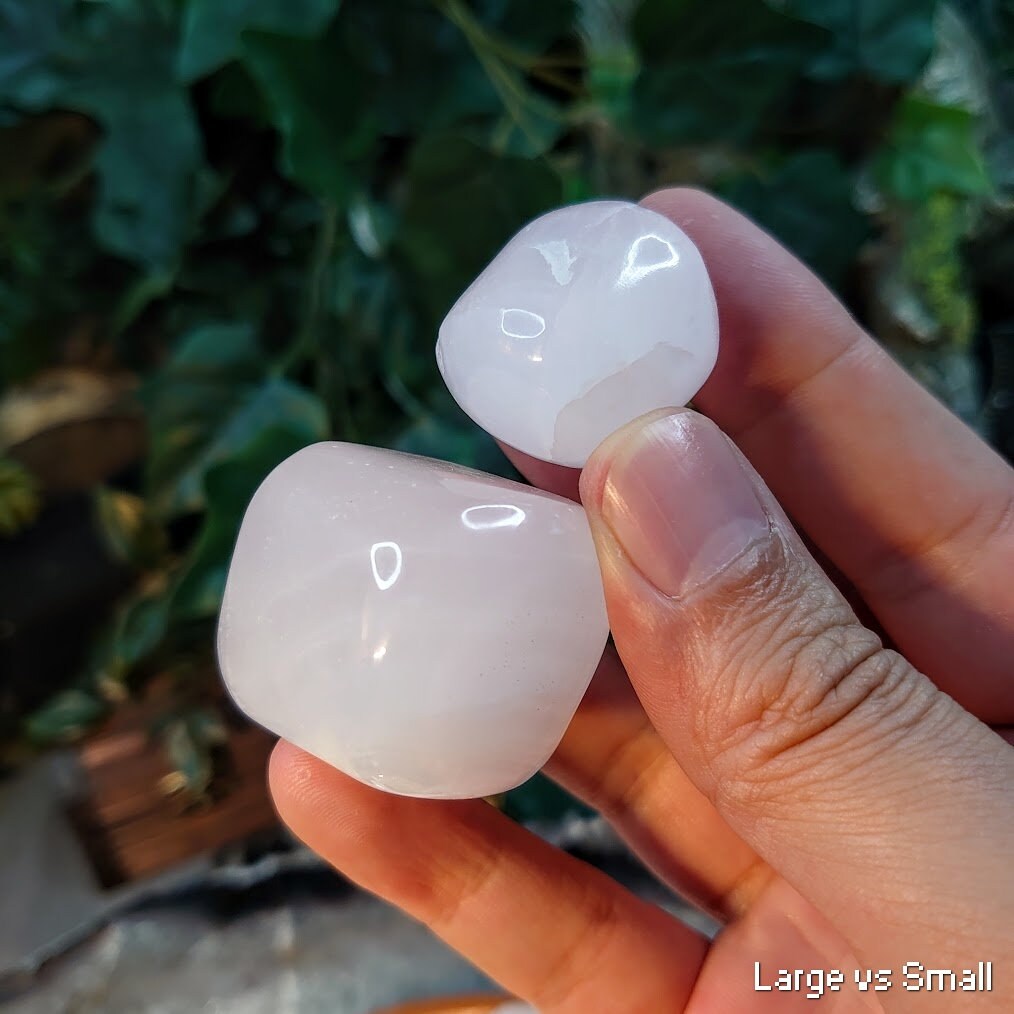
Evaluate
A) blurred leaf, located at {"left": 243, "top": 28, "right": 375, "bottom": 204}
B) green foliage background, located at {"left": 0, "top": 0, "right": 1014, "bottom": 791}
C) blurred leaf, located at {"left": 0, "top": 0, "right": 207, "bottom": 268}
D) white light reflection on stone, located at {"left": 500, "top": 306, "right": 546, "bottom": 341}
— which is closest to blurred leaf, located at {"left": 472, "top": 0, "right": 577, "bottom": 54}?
green foliage background, located at {"left": 0, "top": 0, "right": 1014, "bottom": 791}

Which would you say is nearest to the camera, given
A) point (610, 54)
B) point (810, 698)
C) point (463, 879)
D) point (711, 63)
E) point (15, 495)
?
point (810, 698)

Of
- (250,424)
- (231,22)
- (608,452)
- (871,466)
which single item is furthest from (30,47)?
(871,466)

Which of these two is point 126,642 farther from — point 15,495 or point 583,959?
point 583,959

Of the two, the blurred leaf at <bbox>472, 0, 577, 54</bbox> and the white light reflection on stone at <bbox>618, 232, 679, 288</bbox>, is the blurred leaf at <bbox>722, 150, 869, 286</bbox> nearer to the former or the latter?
the blurred leaf at <bbox>472, 0, 577, 54</bbox>

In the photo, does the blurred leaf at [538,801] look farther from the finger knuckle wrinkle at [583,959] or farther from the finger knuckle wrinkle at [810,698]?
the finger knuckle wrinkle at [810,698]

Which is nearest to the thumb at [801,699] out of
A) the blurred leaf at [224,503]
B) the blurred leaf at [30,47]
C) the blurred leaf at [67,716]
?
the blurred leaf at [224,503]

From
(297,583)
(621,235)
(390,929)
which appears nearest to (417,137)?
(621,235)
